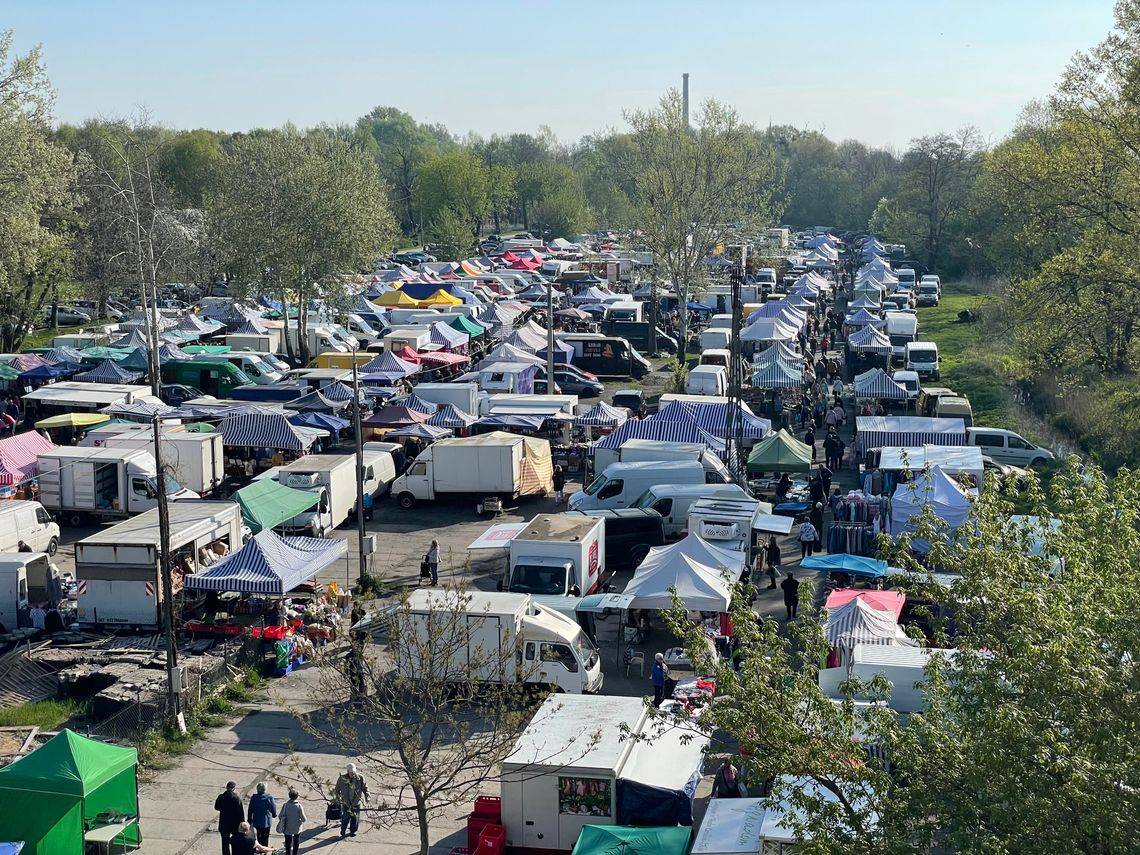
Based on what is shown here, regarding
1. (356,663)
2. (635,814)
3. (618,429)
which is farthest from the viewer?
(618,429)

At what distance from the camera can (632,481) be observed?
89.8 ft

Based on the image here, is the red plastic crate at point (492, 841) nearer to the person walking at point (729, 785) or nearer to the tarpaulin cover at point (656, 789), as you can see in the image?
the tarpaulin cover at point (656, 789)

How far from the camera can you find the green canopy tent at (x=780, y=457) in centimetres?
2916

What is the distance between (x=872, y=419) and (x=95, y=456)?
62.2 ft

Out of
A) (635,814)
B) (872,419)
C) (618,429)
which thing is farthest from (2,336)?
(635,814)

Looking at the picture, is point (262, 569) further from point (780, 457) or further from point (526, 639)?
point (780, 457)

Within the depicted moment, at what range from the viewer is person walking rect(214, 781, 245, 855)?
14.2 meters

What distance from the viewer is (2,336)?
172 ft

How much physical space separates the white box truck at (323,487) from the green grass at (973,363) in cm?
2050

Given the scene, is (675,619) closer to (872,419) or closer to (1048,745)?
(1048,745)

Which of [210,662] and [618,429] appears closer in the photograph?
[210,662]

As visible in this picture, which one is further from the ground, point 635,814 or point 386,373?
point 386,373

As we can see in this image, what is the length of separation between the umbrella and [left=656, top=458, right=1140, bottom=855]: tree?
26.9m

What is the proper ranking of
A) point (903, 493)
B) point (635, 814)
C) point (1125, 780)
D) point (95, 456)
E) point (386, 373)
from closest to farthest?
point (1125, 780), point (635, 814), point (903, 493), point (95, 456), point (386, 373)
